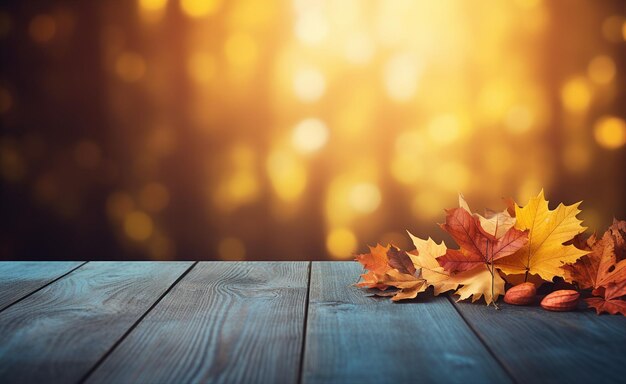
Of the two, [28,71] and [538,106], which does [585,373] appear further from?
[28,71]

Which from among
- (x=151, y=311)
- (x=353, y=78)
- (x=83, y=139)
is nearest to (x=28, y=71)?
(x=83, y=139)

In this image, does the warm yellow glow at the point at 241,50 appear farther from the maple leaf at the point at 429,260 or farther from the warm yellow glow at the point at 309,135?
the maple leaf at the point at 429,260

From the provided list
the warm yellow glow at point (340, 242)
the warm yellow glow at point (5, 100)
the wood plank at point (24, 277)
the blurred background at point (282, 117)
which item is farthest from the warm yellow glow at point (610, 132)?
the warm yellow glow at point (5, 100)

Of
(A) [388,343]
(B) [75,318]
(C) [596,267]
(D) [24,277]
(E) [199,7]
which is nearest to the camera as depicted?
(A) [388,343]

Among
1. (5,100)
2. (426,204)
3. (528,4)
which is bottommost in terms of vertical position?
(426,204)

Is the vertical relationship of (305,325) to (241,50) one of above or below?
below

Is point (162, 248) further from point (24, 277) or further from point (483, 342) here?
point (483, 342)

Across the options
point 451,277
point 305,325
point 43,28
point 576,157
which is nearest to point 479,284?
point 451,277
